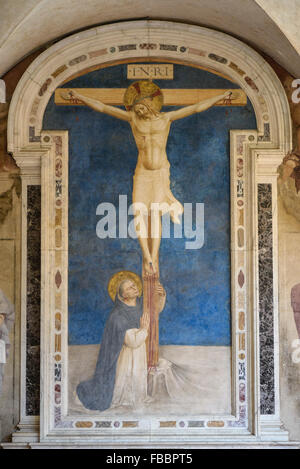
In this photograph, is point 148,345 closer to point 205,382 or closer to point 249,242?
point 205,382

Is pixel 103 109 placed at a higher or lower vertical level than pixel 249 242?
higher

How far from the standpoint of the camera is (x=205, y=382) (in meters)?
7.68

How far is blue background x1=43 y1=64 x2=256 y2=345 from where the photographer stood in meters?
7.75

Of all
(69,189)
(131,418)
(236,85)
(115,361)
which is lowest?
(131,418)

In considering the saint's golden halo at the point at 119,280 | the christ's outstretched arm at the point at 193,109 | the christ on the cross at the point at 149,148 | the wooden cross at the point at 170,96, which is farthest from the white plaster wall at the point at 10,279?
the christ's outstretched arm at the point at 193,109

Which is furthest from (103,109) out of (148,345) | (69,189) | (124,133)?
(148,345)

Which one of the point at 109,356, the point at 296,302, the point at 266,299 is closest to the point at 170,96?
the point at 266,299

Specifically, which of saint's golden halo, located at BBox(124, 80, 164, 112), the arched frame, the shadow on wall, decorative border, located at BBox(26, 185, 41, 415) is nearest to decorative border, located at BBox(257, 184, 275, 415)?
the arched frame

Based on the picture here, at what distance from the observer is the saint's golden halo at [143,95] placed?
313 inches

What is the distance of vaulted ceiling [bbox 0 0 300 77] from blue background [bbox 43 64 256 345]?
1.90ft

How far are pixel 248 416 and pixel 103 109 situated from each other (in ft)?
12.8

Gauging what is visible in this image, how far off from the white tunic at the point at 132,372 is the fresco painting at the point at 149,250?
0.01 meters
